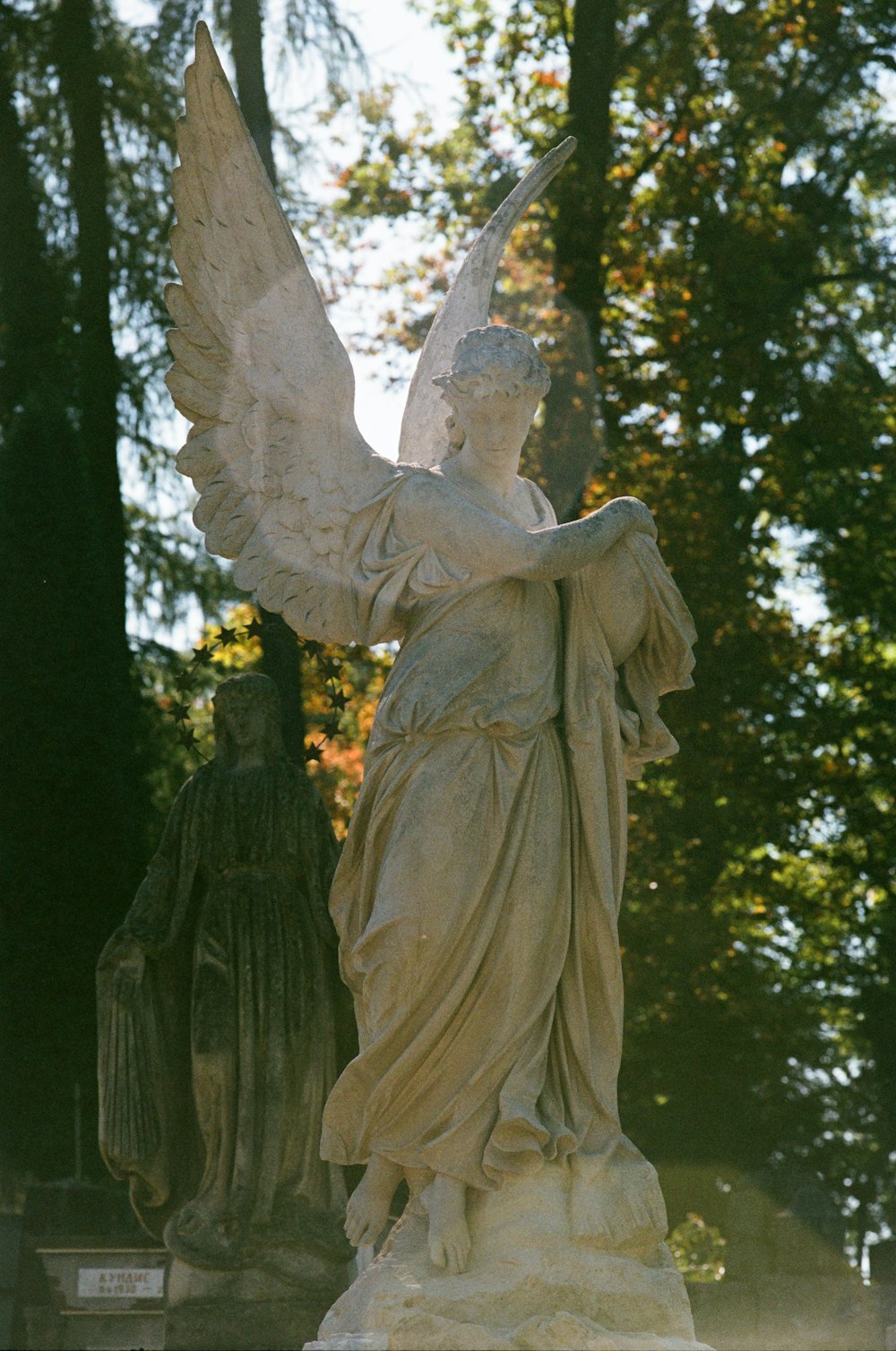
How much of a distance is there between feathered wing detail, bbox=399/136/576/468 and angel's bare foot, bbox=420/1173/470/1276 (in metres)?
2.16

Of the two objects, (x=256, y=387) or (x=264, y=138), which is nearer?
(x=256, y=387)

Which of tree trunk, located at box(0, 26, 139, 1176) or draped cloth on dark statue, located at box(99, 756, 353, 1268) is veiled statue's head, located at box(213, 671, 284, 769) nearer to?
draped cloth on dark statue, located at box(99, 756, 353, 1268)

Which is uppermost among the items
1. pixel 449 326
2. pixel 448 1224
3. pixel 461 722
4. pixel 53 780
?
pixel 53 780

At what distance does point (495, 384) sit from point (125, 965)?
11.7 ft

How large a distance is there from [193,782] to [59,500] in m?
7.26

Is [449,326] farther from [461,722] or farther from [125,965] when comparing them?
[125,965]

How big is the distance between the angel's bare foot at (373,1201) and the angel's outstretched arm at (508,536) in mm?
1494

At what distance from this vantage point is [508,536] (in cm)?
568

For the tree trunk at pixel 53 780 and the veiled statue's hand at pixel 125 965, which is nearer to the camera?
the veiled statue's hand at pixel 125 965

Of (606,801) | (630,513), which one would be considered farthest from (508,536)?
(606,801)

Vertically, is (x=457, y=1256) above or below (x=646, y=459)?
below

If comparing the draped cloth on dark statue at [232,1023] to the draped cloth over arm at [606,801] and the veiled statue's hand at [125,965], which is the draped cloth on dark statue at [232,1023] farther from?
the draped cloth over arm at [606,801]

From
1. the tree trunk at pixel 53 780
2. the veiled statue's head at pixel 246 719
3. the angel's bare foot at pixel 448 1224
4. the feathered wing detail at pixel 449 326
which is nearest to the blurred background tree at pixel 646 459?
the tree trunk at pixel 53 780

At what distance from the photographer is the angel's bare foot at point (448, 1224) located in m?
5.30
